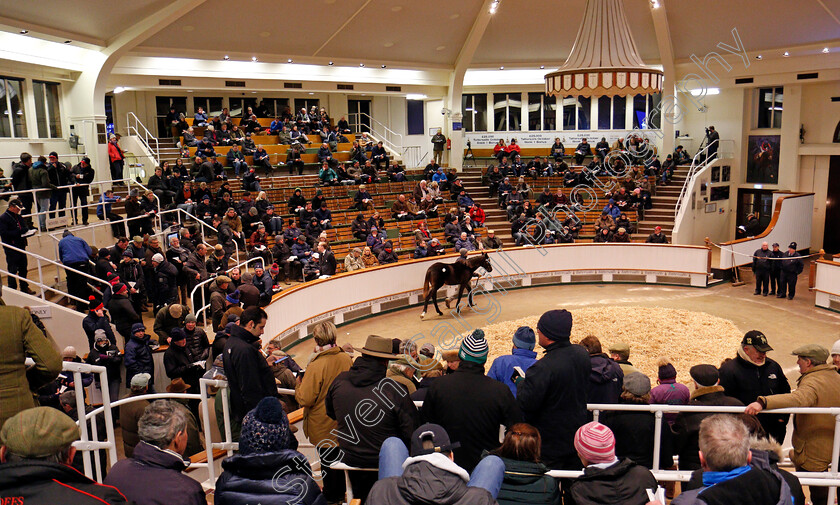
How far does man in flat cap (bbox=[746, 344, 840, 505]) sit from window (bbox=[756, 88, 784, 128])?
2149cm

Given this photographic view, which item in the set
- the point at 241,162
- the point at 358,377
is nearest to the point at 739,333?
the point at 358,377

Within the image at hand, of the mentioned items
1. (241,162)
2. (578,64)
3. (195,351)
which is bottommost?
(195,351)

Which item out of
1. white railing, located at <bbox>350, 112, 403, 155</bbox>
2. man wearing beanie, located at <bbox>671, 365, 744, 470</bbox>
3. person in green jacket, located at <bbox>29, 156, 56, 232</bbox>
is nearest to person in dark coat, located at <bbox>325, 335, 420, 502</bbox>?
man wearing beanie, located at <bbox>671, 365, 744, 470</bbox>

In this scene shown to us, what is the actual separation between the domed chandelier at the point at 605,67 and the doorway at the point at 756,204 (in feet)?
49.5

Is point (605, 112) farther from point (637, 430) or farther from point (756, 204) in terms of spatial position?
point (637, 430)

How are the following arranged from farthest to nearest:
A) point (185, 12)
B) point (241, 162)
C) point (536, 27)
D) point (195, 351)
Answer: point (536, 27), point (241, 162), point (185, 12), point (195, 351)

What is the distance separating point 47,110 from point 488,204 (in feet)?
46.3

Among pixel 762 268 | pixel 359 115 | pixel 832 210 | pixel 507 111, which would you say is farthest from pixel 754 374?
pixel 359 115

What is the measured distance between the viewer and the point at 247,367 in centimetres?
506

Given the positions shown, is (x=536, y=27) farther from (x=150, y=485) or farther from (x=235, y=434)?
(x=150, y=485)

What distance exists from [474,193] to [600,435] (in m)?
21.3

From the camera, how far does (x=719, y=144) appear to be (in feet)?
79.9

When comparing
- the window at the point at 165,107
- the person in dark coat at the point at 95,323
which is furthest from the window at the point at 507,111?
the person in dark coat at the point at 95,323

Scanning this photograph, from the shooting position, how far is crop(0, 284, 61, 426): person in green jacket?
3.89m
